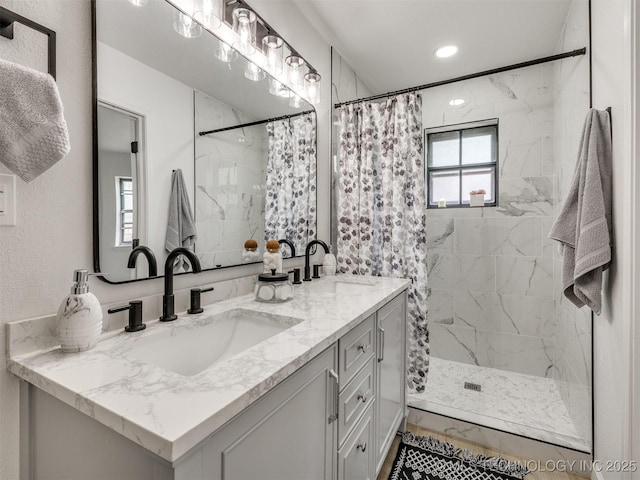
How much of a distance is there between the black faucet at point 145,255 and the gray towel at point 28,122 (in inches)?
14.3

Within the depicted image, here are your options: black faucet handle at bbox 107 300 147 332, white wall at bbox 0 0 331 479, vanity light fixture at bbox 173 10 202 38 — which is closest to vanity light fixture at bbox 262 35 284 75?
vanity light fixture at bbox 173 10 202 38

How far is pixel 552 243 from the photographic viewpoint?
2414 millimetres

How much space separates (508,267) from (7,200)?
3.01 m

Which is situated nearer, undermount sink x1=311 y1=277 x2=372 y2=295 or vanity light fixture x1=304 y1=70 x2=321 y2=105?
undermount sink x1=311 y1=277 x2=372 y2=295

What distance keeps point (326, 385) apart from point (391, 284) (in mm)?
908

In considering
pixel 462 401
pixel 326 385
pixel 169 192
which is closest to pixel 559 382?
pixel 462 401

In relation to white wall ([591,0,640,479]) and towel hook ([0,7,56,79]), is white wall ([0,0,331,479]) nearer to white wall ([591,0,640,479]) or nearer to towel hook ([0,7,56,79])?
towel hook ([0,7,56,79])

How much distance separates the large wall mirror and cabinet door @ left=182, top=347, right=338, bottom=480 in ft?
2.07

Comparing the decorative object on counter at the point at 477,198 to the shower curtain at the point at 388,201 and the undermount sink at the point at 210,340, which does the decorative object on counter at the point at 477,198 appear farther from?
the undermount sink at the point at 210,340

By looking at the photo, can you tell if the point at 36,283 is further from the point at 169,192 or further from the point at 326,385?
the point at 326,385

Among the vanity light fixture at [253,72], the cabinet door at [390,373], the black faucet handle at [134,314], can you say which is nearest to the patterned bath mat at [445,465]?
the cabinet door at [390,373]

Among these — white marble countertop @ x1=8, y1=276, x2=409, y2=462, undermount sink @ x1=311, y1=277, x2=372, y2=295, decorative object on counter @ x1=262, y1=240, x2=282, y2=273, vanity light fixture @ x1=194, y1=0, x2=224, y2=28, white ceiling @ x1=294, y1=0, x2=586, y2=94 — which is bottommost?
white marble countertop @ x1=8, y1=276, x2=409, y2=462

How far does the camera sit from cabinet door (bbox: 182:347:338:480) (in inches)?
22.4

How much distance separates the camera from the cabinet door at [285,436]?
569mm
